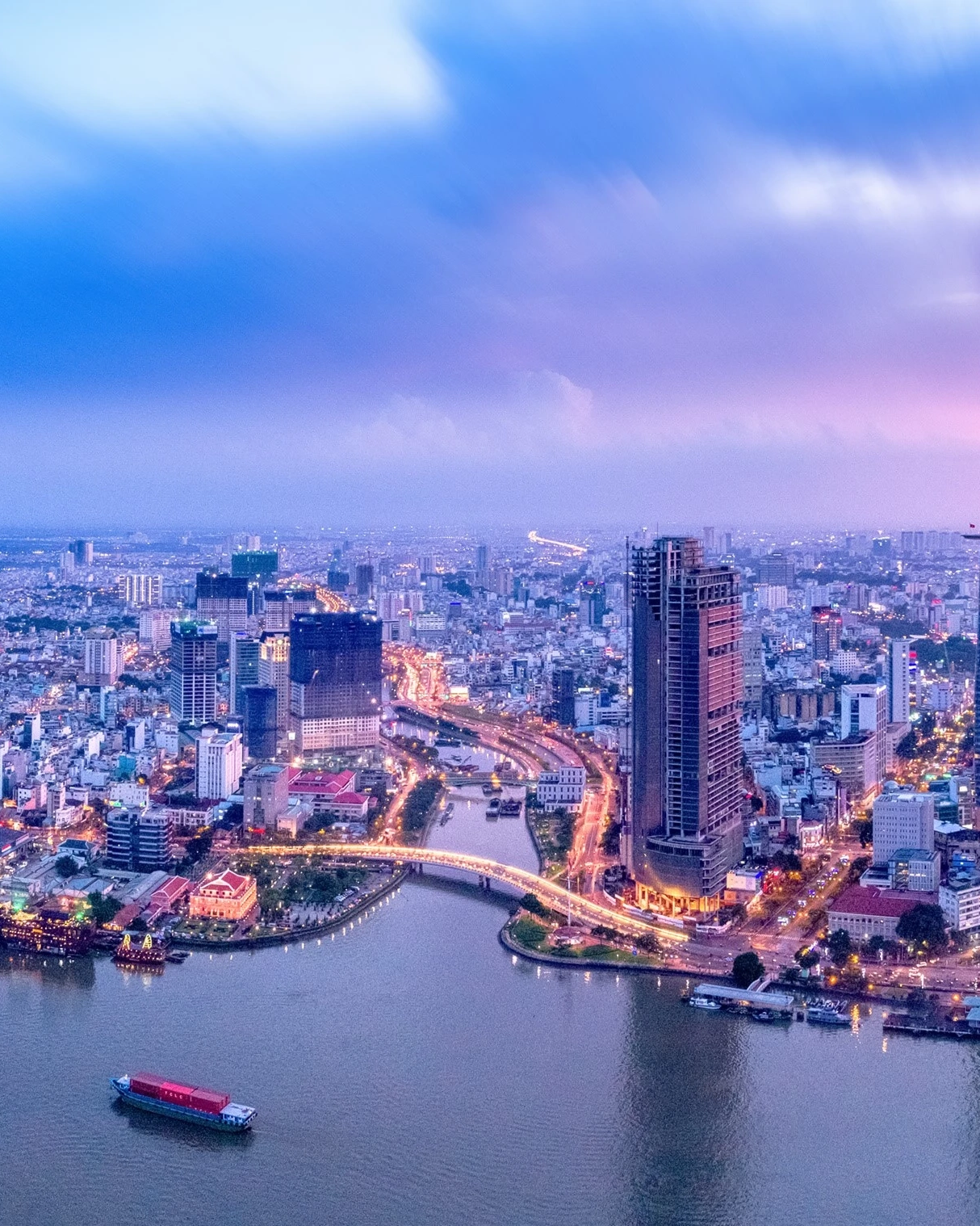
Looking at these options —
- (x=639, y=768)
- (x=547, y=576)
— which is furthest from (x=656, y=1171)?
(x=547, y=576)

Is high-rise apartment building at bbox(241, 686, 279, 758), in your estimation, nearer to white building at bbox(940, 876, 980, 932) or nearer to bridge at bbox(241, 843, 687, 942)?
bridge at bbox(241, 843, 687, 942)

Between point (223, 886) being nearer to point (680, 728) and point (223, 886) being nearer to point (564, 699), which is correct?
point (680, 728)

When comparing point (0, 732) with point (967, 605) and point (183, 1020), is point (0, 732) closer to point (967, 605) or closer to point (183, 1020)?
point (183, 1020)

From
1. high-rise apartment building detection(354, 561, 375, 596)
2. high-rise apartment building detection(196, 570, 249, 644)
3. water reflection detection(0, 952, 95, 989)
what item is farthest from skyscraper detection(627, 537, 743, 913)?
high-rise apartment building detection(354, 561, 375, 596)

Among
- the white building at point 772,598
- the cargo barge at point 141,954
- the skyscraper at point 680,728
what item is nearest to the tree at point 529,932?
the skyscraper at point 680,728

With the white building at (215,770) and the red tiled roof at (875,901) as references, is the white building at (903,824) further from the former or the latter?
the white building at (215,770)

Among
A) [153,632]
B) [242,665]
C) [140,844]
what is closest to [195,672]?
[242,665]
